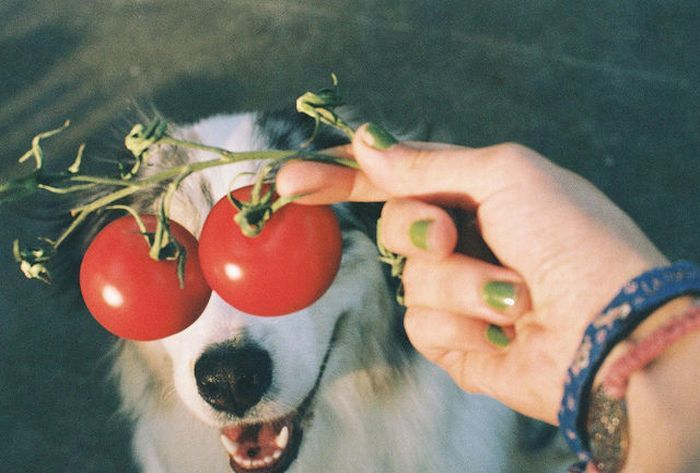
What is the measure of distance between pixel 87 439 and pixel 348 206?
5.23ft

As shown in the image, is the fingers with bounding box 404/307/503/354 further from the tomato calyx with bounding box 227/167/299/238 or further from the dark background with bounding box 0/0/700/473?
the dark background with bounding box 0/0/700/473

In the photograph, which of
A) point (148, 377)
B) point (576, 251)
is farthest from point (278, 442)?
point (576, 251)

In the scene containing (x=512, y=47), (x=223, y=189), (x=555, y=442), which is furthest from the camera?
(x=512, y=47)

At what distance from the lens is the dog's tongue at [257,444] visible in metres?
2.00

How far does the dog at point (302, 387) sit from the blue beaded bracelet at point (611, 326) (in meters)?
0.88

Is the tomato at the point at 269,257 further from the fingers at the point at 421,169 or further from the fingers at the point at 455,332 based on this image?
the fingers at the point at 455,332

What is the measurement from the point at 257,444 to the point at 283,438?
0.09 m

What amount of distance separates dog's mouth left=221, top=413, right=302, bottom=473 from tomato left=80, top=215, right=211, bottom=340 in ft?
3.20

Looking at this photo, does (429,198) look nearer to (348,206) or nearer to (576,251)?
(576,251)

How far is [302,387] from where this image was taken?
1.81 metres

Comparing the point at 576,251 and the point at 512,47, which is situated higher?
the point at 576,251

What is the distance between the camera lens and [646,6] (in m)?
3.22

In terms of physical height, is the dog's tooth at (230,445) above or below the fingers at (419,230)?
below

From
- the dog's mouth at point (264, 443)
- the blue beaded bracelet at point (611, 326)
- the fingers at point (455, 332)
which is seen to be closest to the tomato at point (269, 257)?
the fingers at point (455, 332)
